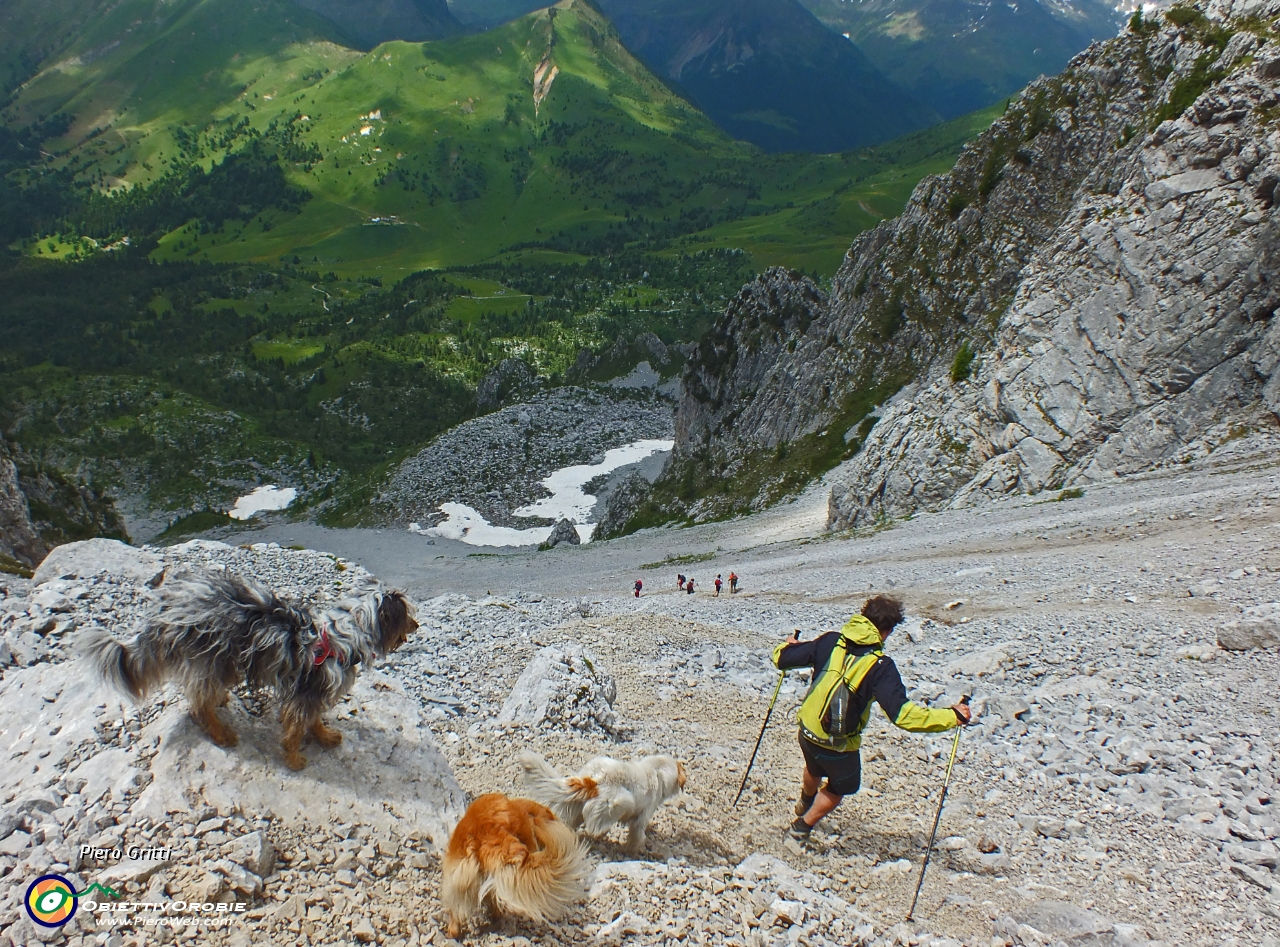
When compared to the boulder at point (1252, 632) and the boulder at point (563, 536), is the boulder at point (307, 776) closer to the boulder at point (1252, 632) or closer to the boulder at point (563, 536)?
the boulder at point (1252, 632)

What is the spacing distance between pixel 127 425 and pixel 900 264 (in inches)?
4034

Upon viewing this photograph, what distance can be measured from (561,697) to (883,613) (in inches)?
171

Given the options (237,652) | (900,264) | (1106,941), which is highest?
(900,264)

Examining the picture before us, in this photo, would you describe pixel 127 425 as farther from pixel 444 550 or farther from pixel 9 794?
pixel 9 794

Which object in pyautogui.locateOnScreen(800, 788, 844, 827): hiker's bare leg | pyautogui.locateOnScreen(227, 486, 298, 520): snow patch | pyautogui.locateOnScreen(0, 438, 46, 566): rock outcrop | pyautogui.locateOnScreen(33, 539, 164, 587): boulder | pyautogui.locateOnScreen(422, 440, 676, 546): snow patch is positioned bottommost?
pyautogui.locateOnScreen(422, 440, 676, 546): snow patch

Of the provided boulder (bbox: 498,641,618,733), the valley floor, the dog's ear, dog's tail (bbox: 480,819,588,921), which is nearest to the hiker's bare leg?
the valley floor

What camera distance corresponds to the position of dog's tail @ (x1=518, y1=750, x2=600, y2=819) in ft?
18.7

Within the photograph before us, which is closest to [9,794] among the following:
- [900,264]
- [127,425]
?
[900,264]

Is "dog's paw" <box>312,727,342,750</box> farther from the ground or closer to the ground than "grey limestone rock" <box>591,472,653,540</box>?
farther from the ground

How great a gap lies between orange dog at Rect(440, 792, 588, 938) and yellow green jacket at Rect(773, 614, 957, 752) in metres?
2.35

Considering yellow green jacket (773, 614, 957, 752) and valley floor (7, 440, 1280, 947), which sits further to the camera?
yellow green jacket (773, 614, 957, 752)

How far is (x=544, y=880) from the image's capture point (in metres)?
4.68

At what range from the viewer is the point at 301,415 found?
109562 mm

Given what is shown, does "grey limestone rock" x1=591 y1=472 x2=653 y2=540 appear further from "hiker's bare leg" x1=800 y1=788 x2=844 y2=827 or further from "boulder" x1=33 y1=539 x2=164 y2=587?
"hiker's bare leg" x1=800 y1=788 x2=844 y2=827
